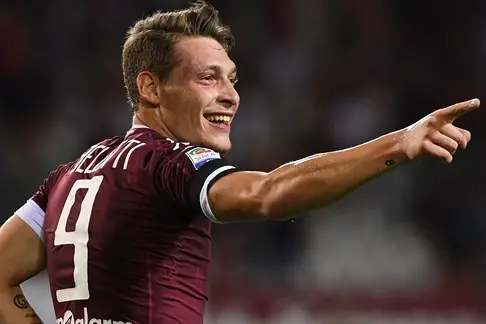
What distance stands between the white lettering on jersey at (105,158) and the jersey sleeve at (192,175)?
179mm

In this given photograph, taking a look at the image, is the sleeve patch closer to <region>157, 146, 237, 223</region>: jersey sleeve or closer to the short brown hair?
<region>157, 146, 237, 223</region>: jersey sleeve

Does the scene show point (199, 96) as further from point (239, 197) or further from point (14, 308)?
point (14, 308)

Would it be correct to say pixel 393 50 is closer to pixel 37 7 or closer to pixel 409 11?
pixel 409 11

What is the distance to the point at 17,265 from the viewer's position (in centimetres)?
330

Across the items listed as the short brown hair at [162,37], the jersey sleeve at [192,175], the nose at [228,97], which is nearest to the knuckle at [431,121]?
the jersey sleeve at [192,175]

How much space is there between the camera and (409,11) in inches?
370

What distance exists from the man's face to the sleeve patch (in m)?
0.36

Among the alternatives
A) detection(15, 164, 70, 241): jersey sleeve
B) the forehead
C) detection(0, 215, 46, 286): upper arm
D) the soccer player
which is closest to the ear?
the soccer player

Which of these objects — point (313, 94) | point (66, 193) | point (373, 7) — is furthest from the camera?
point (373, 7)

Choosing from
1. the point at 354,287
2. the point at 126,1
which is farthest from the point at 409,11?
the point at 354,287

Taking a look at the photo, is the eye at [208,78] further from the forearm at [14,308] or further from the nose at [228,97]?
the forearm at [14,308]

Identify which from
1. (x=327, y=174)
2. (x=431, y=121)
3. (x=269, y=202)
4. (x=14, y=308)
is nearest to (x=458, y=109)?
(x=431, y=121)

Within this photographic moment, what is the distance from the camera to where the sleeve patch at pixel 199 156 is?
2.74 m

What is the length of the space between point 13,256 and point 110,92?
235 inches
